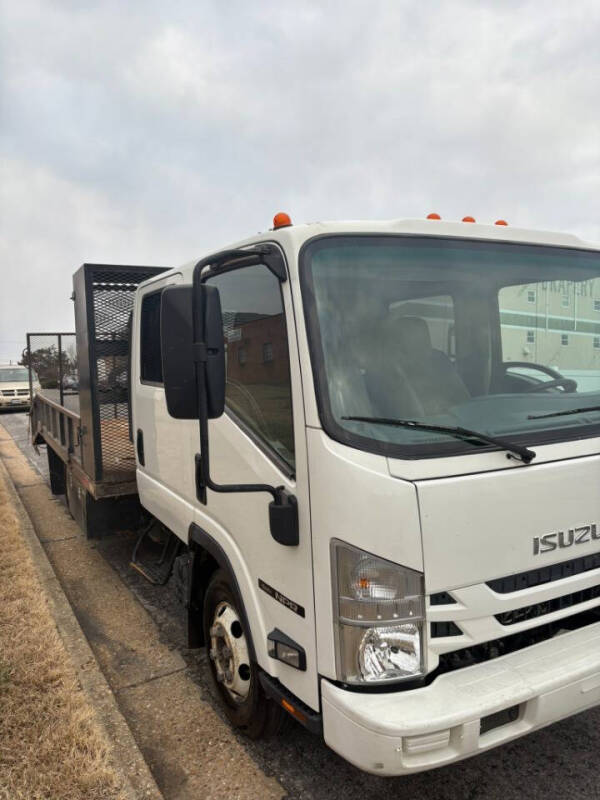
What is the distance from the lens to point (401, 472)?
193 centimetres

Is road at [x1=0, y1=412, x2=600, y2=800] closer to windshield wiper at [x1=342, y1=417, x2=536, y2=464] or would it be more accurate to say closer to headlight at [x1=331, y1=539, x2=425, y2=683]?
headlight at [x1=331, y1=539, x2=425, y2=683]

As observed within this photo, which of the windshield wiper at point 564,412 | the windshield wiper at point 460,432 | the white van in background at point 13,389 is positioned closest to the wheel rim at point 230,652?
the windshield wiper at point 460,432

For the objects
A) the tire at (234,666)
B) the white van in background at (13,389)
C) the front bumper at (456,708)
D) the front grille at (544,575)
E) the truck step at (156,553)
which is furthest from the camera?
the white van in background at (13,389)

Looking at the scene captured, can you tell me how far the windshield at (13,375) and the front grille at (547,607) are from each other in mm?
23946

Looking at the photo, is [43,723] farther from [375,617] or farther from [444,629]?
[444,629]

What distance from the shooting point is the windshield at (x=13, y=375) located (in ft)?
76.7

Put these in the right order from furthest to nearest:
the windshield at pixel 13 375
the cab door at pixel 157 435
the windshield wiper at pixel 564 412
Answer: the windshield at pixel 13 375 → the cab door at pixel 157 435 → the windshield wiper at pixel 564 412

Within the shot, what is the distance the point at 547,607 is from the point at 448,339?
3.46 feet

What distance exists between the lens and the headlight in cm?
192

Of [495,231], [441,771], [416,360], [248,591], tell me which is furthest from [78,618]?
[495,231]

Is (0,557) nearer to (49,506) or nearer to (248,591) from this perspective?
(49,506)

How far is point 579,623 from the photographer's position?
233 cm

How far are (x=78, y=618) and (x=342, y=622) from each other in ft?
10.1

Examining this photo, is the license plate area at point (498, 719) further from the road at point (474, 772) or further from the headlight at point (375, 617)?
the road at point (474, 772)
